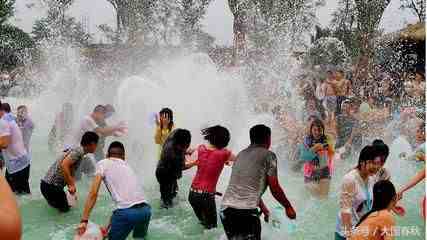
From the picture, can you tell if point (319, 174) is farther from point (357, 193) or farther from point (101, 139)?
point (101, 139)

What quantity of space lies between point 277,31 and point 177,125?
13.8 meters

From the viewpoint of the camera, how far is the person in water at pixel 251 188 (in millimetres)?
4734

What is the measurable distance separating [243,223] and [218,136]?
1.27 meters

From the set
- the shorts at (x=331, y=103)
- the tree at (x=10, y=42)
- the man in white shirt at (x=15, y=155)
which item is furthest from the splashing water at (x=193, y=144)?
the tree at (x=10, y=42)

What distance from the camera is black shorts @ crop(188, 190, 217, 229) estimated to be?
19.6ft

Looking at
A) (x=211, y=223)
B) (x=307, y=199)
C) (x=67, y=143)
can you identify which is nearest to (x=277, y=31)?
(x=67, y=143)

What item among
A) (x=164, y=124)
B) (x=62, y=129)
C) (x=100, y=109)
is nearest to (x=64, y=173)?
(x=164, y=124)

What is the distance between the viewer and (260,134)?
482 centimetres

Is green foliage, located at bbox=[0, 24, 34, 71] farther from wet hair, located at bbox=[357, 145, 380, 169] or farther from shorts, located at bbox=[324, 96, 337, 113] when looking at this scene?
wet hair, located at bbox=[357, 145, 380, 169]

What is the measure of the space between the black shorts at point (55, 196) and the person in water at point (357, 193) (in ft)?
12.9

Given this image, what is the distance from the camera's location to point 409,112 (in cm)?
1281

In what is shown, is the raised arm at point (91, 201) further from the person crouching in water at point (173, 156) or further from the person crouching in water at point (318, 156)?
the person crouching in water at point (318, 156)

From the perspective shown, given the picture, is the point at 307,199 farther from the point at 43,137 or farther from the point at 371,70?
the point at 371,70

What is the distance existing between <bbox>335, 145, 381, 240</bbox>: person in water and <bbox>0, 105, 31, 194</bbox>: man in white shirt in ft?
15.4
